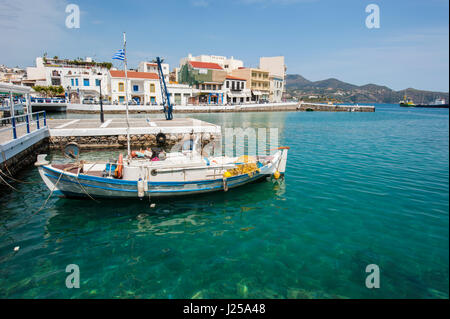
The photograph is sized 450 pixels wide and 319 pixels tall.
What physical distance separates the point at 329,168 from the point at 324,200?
237 inches

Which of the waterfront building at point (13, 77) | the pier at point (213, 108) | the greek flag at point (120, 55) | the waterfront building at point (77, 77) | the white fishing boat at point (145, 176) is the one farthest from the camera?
the waterfront building at point (13, 77)

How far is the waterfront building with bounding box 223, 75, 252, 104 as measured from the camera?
3310 inches

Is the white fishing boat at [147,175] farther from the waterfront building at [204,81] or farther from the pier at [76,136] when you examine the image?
the waterfront building at [204,81]

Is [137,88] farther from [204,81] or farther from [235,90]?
[235,90]

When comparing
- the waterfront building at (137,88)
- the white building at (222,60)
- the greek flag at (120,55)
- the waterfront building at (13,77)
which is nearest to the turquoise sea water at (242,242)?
the greek flag at (120,55)

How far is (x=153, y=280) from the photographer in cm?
705

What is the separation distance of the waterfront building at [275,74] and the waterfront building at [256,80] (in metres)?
4.78

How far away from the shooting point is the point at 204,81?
79250mm

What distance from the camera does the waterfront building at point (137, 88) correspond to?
64938 millimetres

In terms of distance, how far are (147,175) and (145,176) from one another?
10 cm

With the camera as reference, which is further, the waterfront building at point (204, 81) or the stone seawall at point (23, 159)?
the waterfront building at point (204, 81)

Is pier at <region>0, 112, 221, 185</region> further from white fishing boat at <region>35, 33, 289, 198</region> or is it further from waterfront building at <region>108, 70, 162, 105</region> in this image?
waterfront building at <region>108, 70, 162, 105</region>

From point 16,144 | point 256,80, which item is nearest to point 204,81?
point 256,80

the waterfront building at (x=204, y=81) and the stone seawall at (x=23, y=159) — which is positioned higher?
the waterfront building at (x=204, y=81)
